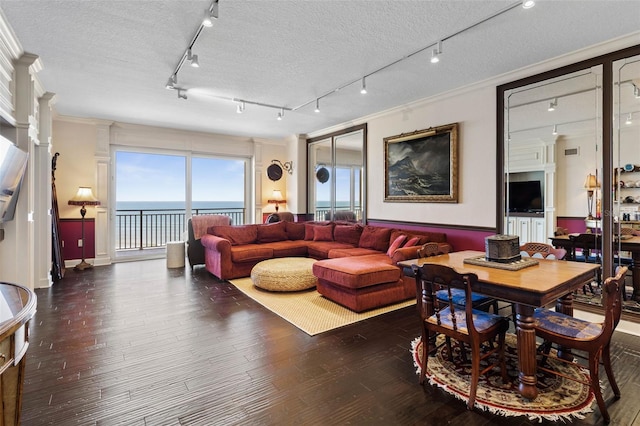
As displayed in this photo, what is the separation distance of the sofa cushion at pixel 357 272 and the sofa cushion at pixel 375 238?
945mm

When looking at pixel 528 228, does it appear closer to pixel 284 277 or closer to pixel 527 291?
pixel 527 291

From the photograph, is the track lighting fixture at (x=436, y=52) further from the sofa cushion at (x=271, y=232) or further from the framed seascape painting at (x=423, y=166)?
the sofa cushion at (x=271, y=232)

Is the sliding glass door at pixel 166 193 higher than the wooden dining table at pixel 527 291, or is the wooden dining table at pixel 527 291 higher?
the sliding glass door at pixel 166 193

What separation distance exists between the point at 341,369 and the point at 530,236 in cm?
285

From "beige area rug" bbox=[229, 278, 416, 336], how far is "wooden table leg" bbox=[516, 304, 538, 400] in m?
1.61

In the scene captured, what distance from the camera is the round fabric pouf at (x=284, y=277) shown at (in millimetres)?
4223

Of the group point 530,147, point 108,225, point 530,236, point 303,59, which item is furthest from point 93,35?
point 530,236

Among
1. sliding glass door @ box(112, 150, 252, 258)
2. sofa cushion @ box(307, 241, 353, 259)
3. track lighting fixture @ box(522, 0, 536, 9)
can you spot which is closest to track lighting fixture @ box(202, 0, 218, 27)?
track lighting fixture @ box(522, 0, 536, 9)

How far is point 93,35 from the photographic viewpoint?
2957 millimetres

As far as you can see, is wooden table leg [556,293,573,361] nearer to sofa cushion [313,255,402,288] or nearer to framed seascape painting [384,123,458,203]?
sofa cushion [313,255,402,288]

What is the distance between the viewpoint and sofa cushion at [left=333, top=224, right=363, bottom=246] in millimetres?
5563

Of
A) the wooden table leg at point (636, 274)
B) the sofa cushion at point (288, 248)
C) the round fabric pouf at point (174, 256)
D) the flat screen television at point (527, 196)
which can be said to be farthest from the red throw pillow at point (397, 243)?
the round fabric pouf at point (174, 256)

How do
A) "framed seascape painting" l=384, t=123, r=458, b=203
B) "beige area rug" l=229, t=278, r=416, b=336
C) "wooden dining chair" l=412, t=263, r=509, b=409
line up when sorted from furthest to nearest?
1. "framed seascape painting" l=384, t=123, r=458, b=203
2. "beige area rug" l=229, t=278, r=416, b=336
3. "wooden dining chair" l=412, t=263, r=509, b=409

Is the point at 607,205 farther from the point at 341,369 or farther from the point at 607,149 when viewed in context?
the point at 341,369
